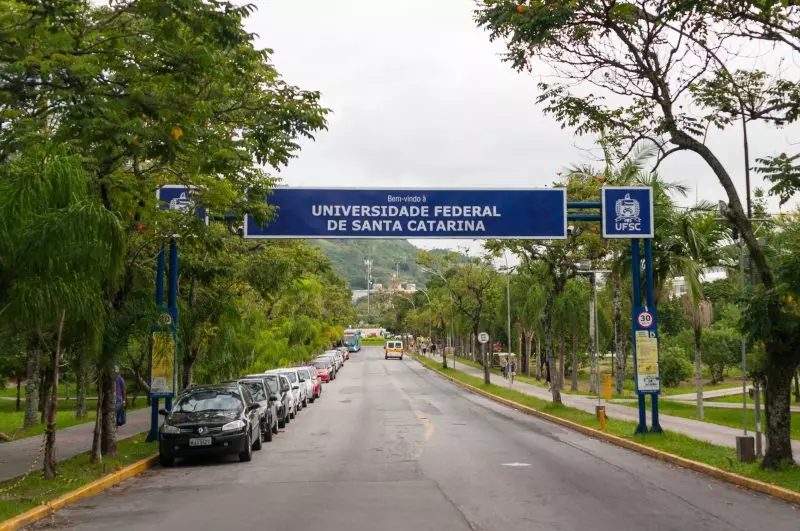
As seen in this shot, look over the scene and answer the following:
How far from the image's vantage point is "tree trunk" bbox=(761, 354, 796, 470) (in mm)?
12367

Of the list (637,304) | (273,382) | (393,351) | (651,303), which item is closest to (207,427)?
Answer: (273,382)

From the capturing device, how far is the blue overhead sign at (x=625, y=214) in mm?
18859

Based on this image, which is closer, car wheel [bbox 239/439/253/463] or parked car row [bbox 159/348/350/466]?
parked car row [bbox 159/348/350/466]

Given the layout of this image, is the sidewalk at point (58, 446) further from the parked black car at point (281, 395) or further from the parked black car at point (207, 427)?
the parked black car at point (281, 395)

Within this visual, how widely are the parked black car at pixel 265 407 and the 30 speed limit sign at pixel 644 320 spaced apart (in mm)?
9479

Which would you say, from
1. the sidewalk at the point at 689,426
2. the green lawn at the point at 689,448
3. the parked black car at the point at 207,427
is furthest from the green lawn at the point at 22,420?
the sidewalk at the point at 689,426

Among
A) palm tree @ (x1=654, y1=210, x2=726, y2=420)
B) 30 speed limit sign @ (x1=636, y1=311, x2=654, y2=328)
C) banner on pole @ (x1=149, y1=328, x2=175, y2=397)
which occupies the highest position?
palm tree @ (x1=654, y1=210, x2=726, y2=420)

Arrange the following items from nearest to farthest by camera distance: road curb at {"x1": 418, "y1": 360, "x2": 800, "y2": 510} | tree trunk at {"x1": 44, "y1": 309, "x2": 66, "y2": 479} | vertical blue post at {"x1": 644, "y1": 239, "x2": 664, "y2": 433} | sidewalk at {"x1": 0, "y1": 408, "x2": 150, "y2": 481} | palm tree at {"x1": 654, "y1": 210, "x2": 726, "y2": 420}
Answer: road curb at {"x1": 418, "y1": 360, "x2": 800, "y2": 510} < tree trunk at {"x1": 44, "y1": 309, "x2": 66, "y2": 479} < sidewalk at {"x1": 0, "y1": 408, "x2": 150, "y2": 481} < vertical blue post at {"x1": 644, "y1": 239, "x2": 664, "y2": 433} < palm tree at {"x1": 654, "y1": 210, "x2": 726, "y2": 420}

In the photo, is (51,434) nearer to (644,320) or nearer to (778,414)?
(778,414)

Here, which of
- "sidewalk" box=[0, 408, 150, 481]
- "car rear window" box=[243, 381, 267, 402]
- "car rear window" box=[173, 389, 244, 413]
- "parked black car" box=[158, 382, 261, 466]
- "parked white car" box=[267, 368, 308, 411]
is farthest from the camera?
"parked white car" box=[267, 368, 308, 411]

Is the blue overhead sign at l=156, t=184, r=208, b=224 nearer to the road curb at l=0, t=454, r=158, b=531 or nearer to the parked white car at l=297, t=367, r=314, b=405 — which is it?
the road curb at l=0, t=454, r=158, b=531

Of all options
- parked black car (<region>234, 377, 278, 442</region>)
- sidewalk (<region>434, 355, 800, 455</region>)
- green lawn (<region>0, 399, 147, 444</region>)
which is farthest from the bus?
parked black car (<region>234, 377, 278, 442</region>)

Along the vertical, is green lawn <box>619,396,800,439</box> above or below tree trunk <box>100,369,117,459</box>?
below

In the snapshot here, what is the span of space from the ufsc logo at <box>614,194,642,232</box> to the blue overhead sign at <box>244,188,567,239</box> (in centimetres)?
153
